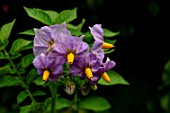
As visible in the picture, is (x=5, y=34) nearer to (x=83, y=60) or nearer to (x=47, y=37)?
(x=47, y=37)

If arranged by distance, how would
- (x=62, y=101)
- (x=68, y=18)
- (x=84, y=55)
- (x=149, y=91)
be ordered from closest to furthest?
(x=84, y=55), (x=68, y=18), (x=62, y=101), (x=149, y=91)

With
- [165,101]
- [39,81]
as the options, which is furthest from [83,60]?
[165,101]

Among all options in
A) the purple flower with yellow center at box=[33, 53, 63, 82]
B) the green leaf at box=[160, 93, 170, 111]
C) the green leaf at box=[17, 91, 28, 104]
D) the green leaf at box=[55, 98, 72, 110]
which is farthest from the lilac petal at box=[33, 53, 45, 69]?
the green leaf at box=[160, 93, 170, 111]

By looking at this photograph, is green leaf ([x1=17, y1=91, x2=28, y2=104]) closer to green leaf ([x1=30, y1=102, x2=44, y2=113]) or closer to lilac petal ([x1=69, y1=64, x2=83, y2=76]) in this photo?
green leaf ([x1=30, y1=102, x2=44, y2=113])

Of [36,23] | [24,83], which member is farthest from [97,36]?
[36,23]

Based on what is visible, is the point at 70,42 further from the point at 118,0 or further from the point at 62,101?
the point at 118,0
